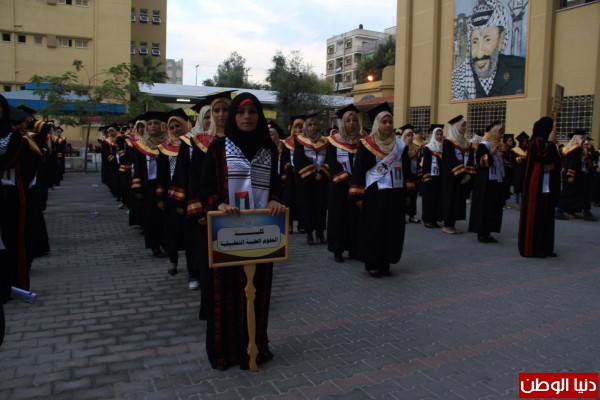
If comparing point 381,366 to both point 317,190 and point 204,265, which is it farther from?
point 317,190

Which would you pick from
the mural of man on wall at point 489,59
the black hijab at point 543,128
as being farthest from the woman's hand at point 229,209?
the mural of man on wall at point 489,59

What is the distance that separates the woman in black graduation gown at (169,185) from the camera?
6.65m

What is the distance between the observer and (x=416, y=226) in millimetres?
11023

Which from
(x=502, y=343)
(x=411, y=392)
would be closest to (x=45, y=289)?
(x=411, y=392)

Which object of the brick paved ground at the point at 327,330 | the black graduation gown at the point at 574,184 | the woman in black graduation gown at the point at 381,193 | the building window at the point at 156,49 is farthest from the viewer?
the building window at the point at 156,49

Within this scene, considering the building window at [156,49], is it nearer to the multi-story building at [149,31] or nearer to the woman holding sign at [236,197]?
the multi-story building at [149,31]

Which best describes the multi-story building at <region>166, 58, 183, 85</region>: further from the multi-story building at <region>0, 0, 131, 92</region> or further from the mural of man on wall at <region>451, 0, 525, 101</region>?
the mural of man on wall at <region>451, 0, 525, 101</region>

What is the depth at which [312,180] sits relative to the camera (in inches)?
356

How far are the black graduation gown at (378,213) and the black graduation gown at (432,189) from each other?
425 cm

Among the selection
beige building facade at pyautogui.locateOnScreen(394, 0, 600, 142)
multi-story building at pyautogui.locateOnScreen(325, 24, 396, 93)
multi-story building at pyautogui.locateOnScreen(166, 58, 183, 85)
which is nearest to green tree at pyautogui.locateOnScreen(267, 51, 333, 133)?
beige building facade at pyautogui.locateOnScreen(394, 0, 600, 142)

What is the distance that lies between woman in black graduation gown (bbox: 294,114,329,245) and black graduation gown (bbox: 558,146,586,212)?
6447 mm

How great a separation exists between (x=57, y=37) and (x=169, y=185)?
41.2m

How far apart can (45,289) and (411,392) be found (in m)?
4.48

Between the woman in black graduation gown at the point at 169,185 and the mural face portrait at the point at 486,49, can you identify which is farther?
the mural face portrait at the point at 486,49
